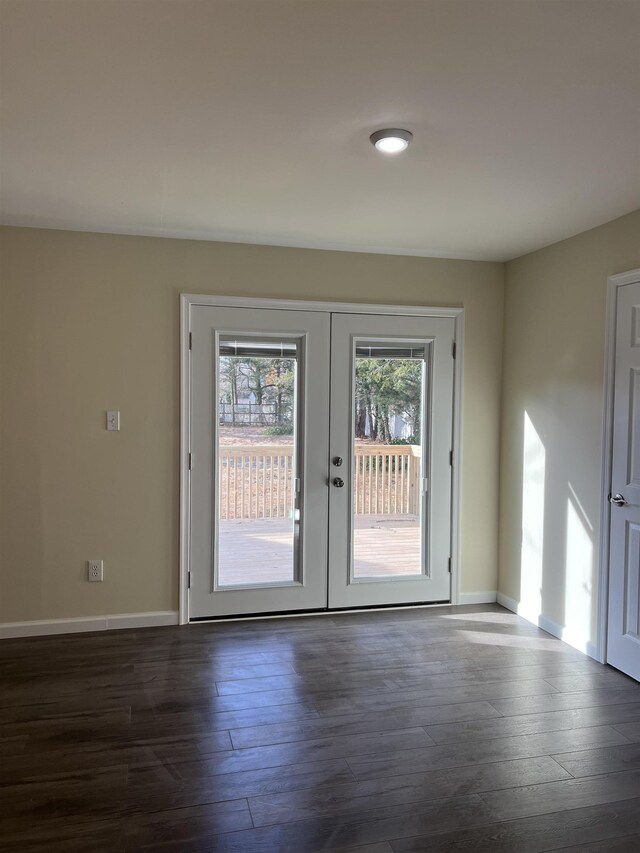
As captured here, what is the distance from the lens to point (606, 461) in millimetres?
3447

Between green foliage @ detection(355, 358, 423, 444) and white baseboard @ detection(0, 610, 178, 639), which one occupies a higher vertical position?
green foliage @ detection(355, 358, 423, 444)

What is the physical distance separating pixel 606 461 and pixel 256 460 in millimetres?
2107

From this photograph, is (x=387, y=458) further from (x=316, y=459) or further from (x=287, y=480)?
(x=287, y=480)

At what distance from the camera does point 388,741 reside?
8.71 feet

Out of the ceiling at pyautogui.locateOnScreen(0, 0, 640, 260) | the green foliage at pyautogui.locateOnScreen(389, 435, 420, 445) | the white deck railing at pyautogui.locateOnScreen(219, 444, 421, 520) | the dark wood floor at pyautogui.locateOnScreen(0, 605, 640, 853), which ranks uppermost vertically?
the ceiling at pyautogui.locateOnScreen(0, 0, 640, 260)

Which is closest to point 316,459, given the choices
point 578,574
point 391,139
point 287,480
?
point 287,480

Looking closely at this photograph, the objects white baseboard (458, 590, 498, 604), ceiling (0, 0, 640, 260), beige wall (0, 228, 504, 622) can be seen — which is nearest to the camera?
ceiling (0, 0, 640, 260)

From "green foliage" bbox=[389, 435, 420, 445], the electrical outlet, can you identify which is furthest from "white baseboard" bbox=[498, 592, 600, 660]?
the electrical outlet

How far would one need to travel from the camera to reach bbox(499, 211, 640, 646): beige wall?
3.56m

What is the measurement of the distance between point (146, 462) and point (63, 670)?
126cm

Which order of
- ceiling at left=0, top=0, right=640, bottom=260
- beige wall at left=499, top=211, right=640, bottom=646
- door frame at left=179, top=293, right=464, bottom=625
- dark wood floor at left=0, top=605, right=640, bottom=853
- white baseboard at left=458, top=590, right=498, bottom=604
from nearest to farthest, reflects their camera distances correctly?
ceiling at left=0, top=0, right=640, bottom=260 → dark wood floor at left=0, top=605, right=640, bottom=853 → beige wall at left=499, top=211, right=640, bottom=646 → door frame at left=179, top=293, right=464, bottom=625 → white baseboard at left=458, top=590, right=498, bottom=604

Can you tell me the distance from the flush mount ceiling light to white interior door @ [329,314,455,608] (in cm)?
178

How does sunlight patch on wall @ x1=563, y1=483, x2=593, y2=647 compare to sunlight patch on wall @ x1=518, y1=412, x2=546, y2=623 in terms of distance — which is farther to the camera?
sunlight patch on wall @ x1=518, y1=412, x2=546, y2=623

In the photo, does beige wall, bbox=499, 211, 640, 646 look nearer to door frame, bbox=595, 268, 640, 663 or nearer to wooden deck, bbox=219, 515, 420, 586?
door frame, bbox=595, 268, 640, 663
